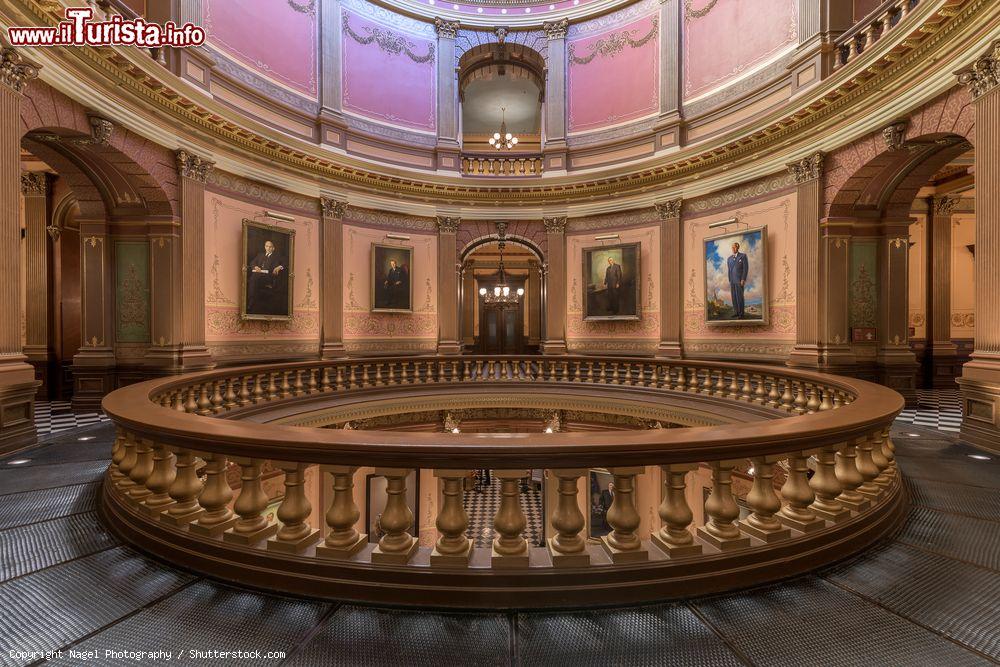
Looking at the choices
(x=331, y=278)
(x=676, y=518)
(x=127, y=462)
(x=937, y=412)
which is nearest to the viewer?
(x=676, y=518)

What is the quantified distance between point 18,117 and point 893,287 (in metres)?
13.3

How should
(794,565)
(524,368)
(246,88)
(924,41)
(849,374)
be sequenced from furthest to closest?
(524,368), (246,88), (849,374), (924,41), (794,565)

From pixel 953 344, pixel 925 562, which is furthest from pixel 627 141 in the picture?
pixel 925 562

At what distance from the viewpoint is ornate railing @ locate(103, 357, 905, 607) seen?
77.9 inches

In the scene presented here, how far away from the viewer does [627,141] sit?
11586 millimetres

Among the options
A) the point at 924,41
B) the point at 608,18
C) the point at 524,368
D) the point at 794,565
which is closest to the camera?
the point at 794,565

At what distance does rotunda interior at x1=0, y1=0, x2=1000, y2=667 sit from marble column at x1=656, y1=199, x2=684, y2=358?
0.32ft

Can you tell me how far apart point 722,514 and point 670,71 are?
11.8 metres

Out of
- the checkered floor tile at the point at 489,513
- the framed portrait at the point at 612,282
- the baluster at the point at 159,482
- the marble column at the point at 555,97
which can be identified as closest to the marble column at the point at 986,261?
the framed portrait at the point at 612,282

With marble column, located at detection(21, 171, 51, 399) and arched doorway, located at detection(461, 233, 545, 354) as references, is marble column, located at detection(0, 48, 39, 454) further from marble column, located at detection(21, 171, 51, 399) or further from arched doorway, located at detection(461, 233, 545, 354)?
arched doorway, located at detection(461, 233, 545, 354)

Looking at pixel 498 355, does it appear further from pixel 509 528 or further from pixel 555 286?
pixel 509 528

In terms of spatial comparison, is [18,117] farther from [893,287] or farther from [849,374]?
[893,287]

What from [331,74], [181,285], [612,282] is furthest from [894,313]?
[331,74]

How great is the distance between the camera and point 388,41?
38.5ft
